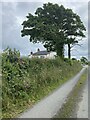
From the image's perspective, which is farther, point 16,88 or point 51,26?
point 51,26

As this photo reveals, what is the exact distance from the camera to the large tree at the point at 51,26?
52875 millimetres

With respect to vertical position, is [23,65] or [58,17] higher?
[58,17]

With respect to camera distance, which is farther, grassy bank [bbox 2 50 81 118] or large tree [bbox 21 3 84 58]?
large tree [bbox 21 3 84 58]

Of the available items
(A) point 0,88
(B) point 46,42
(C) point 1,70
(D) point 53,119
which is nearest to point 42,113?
(D) point 53,119

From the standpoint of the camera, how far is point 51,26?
5331 centimetres

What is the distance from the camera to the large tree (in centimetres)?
5288

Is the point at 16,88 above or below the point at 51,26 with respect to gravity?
below

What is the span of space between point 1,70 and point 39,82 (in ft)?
17.4

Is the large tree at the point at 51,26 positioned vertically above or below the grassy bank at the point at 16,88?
above

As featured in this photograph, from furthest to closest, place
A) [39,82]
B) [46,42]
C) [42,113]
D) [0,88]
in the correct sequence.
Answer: [46,42]
[39,82]
[0,88]
[42,113]

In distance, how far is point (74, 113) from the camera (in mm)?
10266

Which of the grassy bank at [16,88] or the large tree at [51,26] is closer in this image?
the grassy bank at [16,88]

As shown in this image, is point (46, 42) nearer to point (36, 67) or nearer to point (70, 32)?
point (70, 32)

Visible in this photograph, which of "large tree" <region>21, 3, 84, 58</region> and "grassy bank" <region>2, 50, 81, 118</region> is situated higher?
"large tree" <region>21, 3, 84, 58</region>
